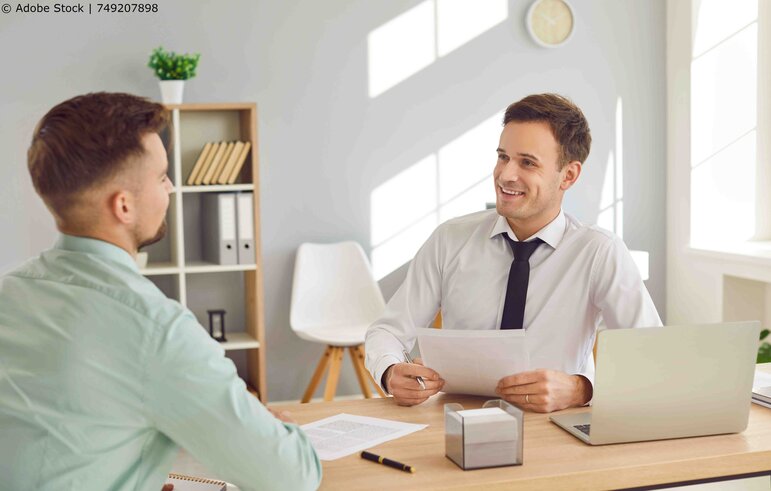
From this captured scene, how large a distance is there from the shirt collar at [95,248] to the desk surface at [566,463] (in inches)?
20.8

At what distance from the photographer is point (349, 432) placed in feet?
6.34

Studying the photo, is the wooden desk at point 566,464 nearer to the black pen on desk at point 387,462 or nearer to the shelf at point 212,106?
the black pen on desk at point 387,462

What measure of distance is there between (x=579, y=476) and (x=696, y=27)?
4.07 metres

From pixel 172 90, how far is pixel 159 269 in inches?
34.1

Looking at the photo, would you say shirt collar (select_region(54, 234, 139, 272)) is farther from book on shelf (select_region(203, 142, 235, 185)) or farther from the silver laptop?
book on shelf (select_region(203, 142, 235, 185))

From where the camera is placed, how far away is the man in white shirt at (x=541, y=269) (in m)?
2.39

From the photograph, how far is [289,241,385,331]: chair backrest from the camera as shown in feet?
16.0

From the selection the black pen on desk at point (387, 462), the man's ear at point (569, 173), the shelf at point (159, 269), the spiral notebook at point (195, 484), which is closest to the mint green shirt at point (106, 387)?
the spiral notebook at point (195, 484)

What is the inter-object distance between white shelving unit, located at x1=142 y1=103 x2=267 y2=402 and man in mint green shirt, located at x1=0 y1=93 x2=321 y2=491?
302 cm

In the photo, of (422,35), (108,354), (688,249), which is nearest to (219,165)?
(422,35)

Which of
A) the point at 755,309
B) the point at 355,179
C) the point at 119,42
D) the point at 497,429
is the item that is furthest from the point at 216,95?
the point at 497,429

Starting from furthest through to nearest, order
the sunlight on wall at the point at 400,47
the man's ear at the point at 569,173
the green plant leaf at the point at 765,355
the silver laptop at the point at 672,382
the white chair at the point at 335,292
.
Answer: the sunlight on wall at the point at 400,47 → the white chair at the point at 335,292 → the green plant leaf at the point at 765,355 → the man's ear at the point at 569,173 → the silver laptop at the point at 672,382

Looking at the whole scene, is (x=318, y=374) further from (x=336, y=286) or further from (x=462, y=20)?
(x=462, y=20)

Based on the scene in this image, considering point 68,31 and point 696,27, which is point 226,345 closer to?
point 68,31
